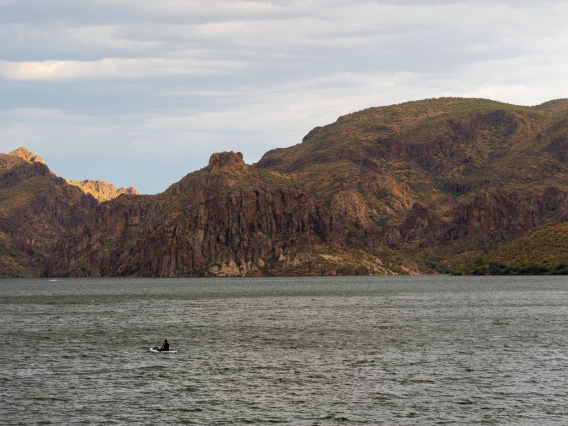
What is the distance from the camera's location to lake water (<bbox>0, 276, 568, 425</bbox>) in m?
64.8

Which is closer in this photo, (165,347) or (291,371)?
(291,371)

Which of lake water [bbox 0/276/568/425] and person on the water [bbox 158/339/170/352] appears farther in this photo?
person on the water [bbox 158/339/170/352]

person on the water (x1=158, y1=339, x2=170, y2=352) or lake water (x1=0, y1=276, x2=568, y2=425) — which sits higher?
person on the water (x1=158, y1=339, x2=170, y2=352)

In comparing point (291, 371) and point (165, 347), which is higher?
point (165, 347)

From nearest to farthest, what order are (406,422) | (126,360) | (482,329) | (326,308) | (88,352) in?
(406,422) → (126,360) → (88,352) → (482,329) → (326,308)

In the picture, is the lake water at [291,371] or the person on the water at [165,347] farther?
the person on the water at [165,347]

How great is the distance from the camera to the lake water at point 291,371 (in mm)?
64750

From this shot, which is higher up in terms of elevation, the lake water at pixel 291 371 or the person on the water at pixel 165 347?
the person on the water at pixel 165 347

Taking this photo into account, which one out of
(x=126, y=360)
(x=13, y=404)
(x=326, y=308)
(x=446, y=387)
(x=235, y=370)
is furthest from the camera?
(x=326, y=308)

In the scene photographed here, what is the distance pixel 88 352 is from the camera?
99.1 metres

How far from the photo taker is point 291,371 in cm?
8356

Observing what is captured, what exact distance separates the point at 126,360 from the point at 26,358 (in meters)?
12.4

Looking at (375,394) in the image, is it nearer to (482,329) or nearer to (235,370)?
(235,370)

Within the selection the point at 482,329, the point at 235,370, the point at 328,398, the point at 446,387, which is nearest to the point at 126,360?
the point at 235,370
